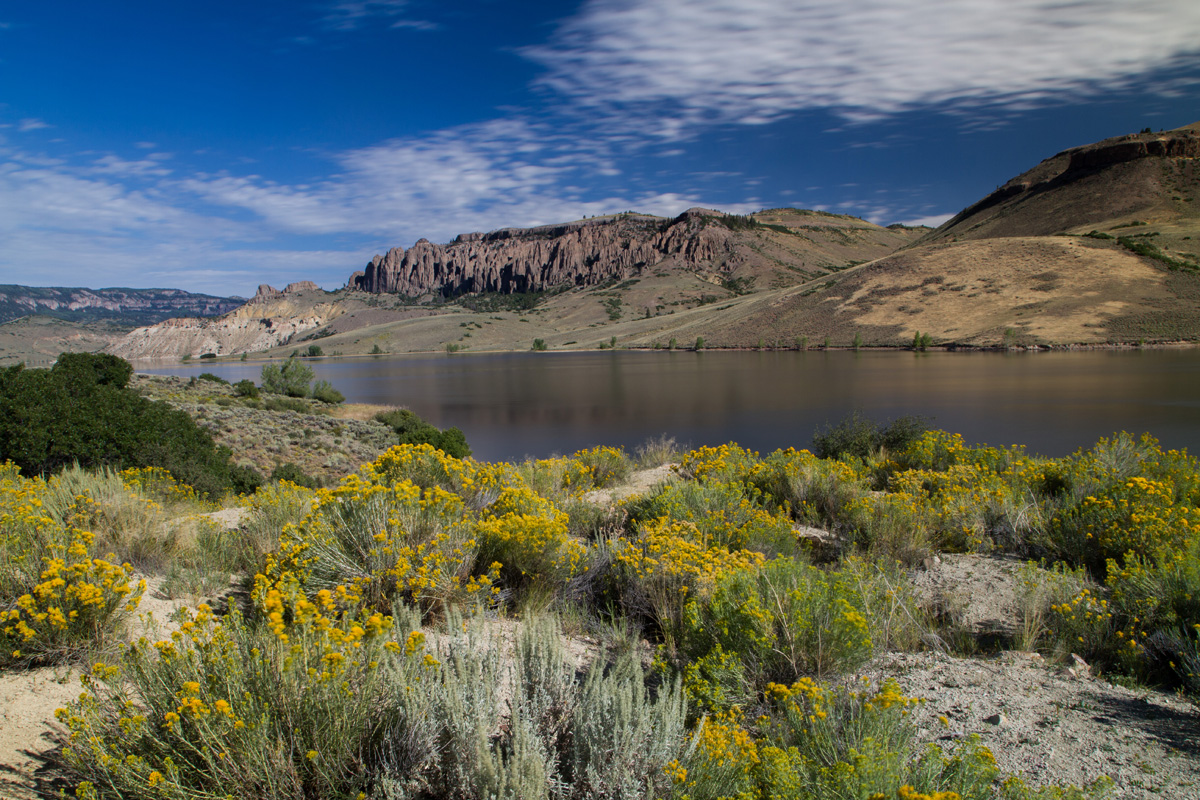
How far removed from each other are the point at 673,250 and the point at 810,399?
136026mm

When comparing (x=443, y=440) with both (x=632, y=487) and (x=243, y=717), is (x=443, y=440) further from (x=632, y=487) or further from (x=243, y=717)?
(x=243, y=717)

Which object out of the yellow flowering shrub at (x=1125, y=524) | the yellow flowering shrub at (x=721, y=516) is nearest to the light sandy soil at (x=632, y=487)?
the yellow flowering shrub at (x=721, y=516)

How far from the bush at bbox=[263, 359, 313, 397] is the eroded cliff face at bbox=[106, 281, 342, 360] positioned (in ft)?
385

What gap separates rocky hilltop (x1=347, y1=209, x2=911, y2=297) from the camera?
482 ft

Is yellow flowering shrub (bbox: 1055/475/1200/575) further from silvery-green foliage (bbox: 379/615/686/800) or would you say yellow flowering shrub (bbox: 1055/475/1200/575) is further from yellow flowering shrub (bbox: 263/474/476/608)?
yellow flowering shrub (bbox: 263/474/476/608)

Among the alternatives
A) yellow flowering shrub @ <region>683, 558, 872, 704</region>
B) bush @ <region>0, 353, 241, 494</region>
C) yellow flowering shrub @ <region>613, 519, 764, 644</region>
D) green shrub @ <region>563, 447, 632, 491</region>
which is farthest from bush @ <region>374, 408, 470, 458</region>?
yellow flowering shrub @ <region>683, 558, 872, 704</region>

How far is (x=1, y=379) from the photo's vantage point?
35.8 ft

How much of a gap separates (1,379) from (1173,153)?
132868 mm

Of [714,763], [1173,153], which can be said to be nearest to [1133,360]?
[714,763]

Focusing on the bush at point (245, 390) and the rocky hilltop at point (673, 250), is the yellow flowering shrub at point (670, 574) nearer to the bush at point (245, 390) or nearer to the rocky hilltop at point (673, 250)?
the bush at point (245, 390)

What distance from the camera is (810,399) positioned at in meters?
29.3

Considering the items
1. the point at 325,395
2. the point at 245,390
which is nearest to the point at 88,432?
the point at 245,390

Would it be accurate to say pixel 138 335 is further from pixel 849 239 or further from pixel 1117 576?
pixel 849 239

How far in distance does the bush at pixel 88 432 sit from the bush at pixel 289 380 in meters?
27.4
